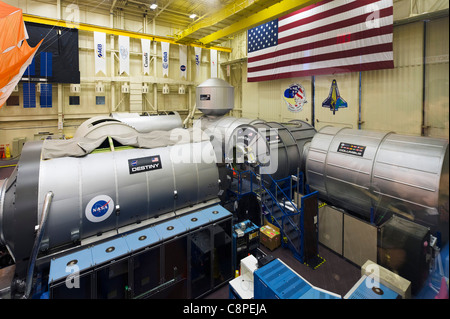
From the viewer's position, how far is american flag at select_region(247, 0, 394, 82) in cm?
815

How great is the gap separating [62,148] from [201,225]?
3461 millimetres

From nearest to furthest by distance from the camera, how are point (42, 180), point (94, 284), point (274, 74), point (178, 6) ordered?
point (94, 284) → point (42, 180) → point (274, 74) → point (178, 6)

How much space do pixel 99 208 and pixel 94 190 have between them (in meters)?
0.38

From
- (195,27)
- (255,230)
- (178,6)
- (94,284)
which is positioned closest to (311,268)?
(255,230)

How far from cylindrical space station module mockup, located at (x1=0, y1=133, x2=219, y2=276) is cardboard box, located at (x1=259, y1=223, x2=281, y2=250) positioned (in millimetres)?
2454

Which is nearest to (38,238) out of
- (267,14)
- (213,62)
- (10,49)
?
(10,49)

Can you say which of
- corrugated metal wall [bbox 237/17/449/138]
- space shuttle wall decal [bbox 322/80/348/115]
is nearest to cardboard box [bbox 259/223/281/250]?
corrugated metal wall [bbox 237/17/449/138]

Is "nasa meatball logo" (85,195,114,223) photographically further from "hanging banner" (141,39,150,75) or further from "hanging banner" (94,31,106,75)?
"hanging banner" (141,39,150,75)

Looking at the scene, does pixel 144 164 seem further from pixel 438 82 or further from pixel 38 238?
pixel 438 82

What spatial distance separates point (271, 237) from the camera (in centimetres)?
696

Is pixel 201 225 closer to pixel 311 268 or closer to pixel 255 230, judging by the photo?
pixel 255 230
